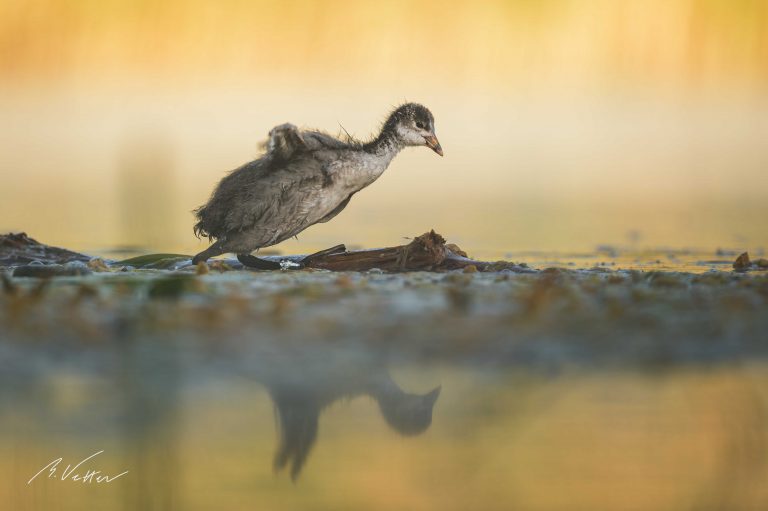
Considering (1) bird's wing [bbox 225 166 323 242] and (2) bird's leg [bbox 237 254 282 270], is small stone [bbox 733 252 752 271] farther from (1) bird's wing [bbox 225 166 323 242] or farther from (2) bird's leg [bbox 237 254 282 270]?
(2) bird's leg [bbox 237 254 282 270]

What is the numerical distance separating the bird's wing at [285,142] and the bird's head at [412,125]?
1.21m

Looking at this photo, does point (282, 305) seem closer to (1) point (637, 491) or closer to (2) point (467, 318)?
(2) point (467, 318)

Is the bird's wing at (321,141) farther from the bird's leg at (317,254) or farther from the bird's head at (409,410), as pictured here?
the bird's head at (409,410)

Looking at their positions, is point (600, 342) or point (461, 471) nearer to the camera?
point (461, 471)

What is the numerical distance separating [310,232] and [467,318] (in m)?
10.6

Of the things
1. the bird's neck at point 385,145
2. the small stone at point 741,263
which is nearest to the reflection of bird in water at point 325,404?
the bird's neck at point 385,145

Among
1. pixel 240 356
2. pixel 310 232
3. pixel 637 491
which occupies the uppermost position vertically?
pixel 310 232

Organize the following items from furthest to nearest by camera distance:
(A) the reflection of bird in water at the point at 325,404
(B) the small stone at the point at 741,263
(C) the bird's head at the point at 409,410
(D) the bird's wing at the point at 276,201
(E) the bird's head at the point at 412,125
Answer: (E) the bird's head at the point at 412,125 < (B) the small stone at the point at 741,263 < (D) the bird's wing at the point at 276,201 < (C) the bird's head at the point at 409,410 < (A) the reflection of bird in water at the point at 325,404

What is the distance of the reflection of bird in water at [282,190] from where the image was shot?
10156 millimetres

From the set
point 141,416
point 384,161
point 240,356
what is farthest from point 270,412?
point 384,161

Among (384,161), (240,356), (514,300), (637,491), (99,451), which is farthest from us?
(384,161)

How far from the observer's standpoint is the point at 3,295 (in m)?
7.09

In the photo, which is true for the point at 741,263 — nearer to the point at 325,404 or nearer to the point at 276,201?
the point at 276,201

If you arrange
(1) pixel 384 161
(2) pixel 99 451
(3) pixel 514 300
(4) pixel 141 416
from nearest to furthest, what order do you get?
1. (2) pixel 99 451
2. (4) pixel 141 416
3. (3) pixel 514 300
4. (1) pixel 384 161
